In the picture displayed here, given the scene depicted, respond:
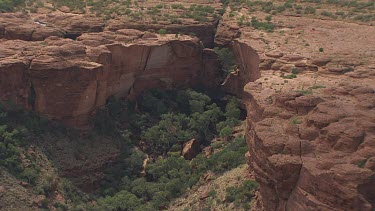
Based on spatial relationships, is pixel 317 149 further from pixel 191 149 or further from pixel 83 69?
pixel 83 69

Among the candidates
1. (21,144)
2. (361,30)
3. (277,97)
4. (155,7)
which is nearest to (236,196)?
(277,97)

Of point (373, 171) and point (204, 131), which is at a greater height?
point (373, 171)

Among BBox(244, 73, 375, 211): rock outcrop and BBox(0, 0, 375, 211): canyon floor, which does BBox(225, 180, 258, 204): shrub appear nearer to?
BBox(0, 0, 375, 211): canyon floor

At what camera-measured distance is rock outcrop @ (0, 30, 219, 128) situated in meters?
44.0

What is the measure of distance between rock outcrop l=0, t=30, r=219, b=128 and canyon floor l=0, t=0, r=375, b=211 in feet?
0.33

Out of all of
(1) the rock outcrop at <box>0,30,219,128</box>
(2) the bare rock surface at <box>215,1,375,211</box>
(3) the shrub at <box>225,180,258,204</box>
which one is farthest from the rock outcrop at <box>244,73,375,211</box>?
(1) the rock outcrop at <box>0,30,219,128</box>

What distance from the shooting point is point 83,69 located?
44812 mm

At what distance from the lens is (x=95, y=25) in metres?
54.0

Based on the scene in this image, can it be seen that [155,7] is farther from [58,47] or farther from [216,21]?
[58,47]

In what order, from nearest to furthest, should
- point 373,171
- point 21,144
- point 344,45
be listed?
point 373,171, point 21,144, point 344,45

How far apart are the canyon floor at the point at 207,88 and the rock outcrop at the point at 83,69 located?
100mm

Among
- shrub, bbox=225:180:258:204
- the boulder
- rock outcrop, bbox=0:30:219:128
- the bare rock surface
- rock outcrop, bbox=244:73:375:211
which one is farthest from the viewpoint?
the boulder

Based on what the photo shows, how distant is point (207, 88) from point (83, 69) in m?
17.1

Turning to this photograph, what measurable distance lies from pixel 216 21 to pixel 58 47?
2081cm
